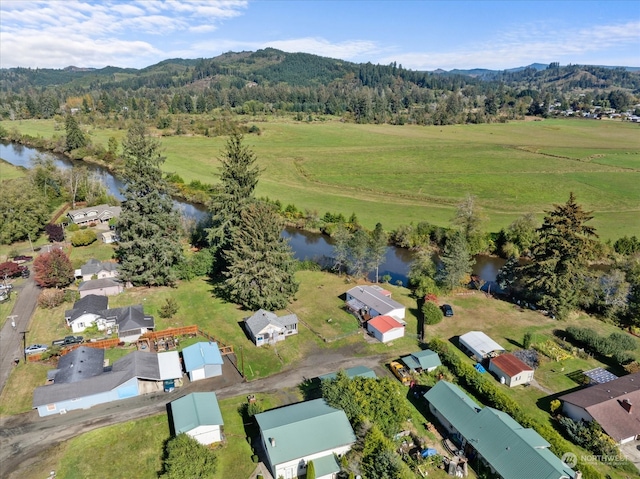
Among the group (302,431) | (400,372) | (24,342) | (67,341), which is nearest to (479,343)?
(400,372)

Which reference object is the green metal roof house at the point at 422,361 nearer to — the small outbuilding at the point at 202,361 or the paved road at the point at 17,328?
the small outbuilding at the point at 202,361

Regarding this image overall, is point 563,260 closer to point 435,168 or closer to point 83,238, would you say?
point 83,238

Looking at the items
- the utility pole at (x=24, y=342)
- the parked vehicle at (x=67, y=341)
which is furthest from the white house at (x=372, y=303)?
the utility pole at (x=24, y=342)

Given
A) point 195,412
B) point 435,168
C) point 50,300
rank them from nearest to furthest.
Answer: point 195,412, point 50,300, point 435,168

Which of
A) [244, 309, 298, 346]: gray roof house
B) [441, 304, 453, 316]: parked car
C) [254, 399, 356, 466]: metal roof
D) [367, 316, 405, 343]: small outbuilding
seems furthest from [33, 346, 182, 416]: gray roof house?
[441, 304, 453, 316]: parked car

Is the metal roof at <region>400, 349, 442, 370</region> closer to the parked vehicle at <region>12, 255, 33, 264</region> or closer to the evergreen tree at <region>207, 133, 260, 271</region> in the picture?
the evergreen tree at <region>207, 133, 260, 271</region>

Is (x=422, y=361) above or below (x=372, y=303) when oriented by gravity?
below
